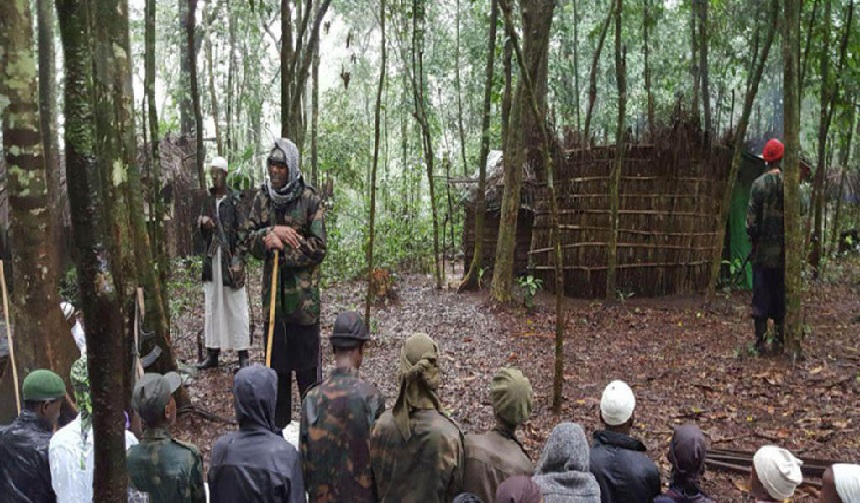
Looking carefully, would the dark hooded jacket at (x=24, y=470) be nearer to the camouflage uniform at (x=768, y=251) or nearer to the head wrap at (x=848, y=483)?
the head wrap at (x=848, y=483)

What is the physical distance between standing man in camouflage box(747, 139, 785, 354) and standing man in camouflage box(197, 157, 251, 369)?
4.88 m

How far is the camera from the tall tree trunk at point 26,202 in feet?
15.0

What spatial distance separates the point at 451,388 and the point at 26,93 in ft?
13.6

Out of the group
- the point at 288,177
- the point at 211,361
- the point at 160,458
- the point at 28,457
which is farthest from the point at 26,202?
the point at 211,361

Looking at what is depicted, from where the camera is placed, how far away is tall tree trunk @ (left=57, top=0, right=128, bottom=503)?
1904 mm

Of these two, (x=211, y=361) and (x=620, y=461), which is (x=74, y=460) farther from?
(x=211, y=361)

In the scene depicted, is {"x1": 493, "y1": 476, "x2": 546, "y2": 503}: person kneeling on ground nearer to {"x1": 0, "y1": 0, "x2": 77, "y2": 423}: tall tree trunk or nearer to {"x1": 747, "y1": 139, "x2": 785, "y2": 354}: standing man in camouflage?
{"x1": 0, "y1": 0, "x2": 77, "y2": 423}: tall tree trunk

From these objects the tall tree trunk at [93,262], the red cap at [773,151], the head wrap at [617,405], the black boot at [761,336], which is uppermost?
the red cap at [773,151]

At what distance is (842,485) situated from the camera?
271 cm

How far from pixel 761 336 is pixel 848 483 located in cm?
494

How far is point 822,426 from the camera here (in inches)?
215

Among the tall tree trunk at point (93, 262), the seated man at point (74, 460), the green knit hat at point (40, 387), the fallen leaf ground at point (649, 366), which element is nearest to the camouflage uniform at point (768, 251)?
the fallen leaf ground at point (649, 366)

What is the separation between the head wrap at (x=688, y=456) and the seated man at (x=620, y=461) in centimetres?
15

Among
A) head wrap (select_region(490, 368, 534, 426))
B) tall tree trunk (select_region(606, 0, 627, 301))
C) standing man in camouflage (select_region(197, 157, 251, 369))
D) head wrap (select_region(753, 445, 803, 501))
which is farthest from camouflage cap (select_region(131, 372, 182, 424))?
tall tree trunk (select_region(606, 0, 627, 301))
